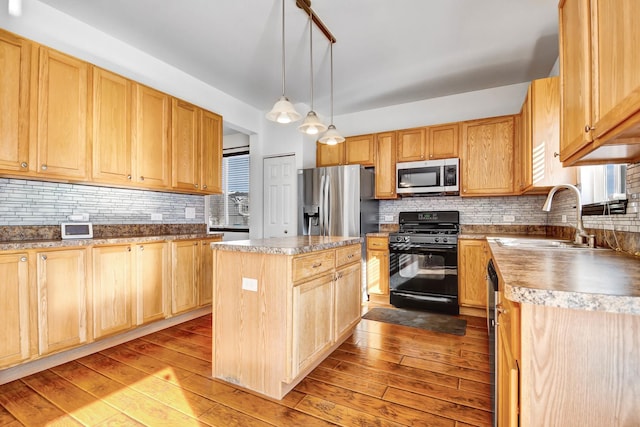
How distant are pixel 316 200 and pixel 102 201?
7.81 ft

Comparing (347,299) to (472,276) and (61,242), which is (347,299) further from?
(61,242)

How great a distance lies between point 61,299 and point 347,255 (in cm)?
215

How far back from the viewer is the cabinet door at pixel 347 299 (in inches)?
95.5

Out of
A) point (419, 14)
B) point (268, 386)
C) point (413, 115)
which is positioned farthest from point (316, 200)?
point (268, 386)

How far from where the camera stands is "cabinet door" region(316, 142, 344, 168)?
4.50 meters

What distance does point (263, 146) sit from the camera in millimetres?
4754

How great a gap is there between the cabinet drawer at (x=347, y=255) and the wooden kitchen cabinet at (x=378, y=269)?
4.04ft

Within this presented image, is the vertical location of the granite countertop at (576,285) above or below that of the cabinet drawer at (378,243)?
above

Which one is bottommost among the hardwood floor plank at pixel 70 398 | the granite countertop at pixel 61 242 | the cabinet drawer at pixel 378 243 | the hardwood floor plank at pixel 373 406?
the hardwood floor plank at pixel 70 398

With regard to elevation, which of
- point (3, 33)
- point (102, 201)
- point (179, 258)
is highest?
→ point (3, 33)

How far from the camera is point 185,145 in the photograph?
3.37 m

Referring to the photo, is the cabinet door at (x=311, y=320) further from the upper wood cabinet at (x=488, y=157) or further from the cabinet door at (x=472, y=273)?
the upper wood cabinet at (x=488, y=157)

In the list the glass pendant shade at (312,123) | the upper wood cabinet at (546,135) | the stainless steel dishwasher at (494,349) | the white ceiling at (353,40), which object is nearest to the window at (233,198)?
the white ceiling at (353,40)

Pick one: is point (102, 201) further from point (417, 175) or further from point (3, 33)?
point (417, 175)
